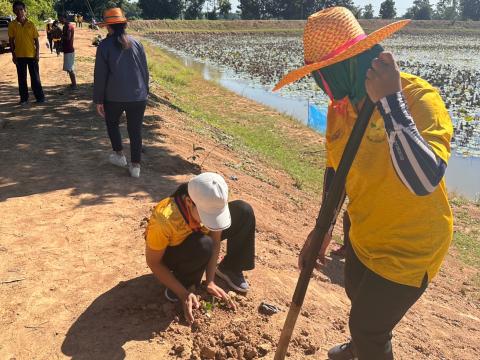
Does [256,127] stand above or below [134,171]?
below

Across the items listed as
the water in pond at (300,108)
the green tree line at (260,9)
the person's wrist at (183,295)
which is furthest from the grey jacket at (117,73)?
the green tree line at (260,9)

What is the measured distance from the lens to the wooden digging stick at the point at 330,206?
1667 millimetres

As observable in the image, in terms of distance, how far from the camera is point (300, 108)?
1605 centimetres

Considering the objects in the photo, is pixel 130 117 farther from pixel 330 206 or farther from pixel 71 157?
pixel 330 206

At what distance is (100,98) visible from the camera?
15.3ft

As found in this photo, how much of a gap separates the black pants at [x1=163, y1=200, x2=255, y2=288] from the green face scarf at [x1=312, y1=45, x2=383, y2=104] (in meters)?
1.30

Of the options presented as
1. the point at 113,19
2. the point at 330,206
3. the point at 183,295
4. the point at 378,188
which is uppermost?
the point at 113,19

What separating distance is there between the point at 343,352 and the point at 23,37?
24.2 feet

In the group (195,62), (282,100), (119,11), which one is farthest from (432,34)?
(119,11)

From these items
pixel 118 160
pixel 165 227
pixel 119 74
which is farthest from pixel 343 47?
pixel 118 160

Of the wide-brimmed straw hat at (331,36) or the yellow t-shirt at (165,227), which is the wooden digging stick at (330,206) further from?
the yellow t-shirt at (165,227)

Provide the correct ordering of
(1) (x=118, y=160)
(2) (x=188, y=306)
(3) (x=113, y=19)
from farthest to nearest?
(1) (x=118, y=160)
(3) (x=113, y=19)
(2) (x=188, y=306)

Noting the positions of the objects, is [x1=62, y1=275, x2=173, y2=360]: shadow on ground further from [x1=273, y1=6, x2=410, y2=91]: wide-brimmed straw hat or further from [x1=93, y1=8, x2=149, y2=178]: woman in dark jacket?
[x1=93, y1=8, x2=149, y2=178]: woman in dark jacket

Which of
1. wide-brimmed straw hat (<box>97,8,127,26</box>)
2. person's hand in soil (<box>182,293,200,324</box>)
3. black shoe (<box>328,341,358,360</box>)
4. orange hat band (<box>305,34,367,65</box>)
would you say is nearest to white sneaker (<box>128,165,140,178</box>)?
wide-brimmed straw hat (<box>97,8,127,26</box>)
